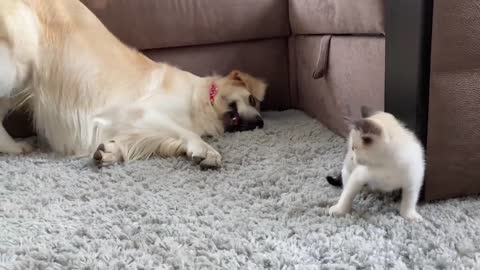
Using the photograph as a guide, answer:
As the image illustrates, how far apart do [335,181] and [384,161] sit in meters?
0.36

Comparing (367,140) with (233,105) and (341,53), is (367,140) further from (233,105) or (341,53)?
(233,105)

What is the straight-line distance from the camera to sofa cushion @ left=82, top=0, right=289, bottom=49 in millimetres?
2447

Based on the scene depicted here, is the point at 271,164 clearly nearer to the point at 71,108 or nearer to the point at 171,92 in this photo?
the point at 171,92

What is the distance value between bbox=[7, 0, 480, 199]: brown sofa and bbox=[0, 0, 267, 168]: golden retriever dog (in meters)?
0.25

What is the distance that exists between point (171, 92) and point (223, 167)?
1.72 feet

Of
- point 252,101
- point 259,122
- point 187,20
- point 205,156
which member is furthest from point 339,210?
point 187,20

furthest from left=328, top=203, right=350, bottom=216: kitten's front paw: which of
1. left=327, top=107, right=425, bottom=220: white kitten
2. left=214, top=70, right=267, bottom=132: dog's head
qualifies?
left=214, top=70, right=267, bottom=132: dog's head

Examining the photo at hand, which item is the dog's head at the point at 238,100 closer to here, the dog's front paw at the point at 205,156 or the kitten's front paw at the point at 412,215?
the dog's front paw at the point at 205,156

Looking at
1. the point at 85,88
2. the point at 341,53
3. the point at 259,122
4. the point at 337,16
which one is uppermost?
the point at 337,16

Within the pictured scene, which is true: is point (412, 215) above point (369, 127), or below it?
below

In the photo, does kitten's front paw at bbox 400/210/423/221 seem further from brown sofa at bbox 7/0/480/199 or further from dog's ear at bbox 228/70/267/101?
dog's ear at bbox 228/70/267/101

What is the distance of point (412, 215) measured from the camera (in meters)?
1.34

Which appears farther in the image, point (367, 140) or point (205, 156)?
point (205, 156)

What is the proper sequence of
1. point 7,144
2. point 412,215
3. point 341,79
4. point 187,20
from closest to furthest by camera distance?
1. point 412,215
2. point 341,79
3. point 7,144
4. point 187,20
